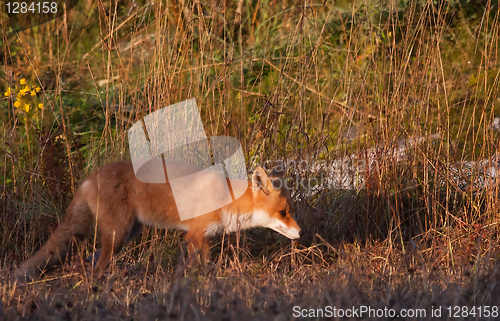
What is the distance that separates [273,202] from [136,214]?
3.46 ft

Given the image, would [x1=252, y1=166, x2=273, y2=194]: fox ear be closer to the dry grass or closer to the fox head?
the fox head

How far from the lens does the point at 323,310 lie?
243 centimetres

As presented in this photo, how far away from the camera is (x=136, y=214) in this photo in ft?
12.2

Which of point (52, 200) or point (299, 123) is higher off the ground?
point (299, 123)

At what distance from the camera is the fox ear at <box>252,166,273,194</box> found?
375 cm

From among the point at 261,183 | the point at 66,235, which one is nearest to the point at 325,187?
the point at 261,183

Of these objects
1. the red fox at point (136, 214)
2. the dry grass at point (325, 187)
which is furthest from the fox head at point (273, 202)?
the dry grass at point (325, 187)

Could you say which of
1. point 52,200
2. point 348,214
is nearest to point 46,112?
point 52,200

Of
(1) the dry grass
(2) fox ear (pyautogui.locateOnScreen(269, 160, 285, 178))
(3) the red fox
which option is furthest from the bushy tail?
(2) fox ear (pyautogui.locateOnScreen(269, 160, 285, 178))

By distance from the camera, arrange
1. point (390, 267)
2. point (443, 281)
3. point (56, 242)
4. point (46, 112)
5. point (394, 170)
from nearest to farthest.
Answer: point (443, 281), point (390, 267), point (56, 242), point (394, 170), point (46, 112)

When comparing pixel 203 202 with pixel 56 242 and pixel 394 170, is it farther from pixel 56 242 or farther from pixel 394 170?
pixel 394 170

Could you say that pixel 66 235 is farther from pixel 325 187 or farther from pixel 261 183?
pixel 325 187

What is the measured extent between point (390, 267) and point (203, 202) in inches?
57.3

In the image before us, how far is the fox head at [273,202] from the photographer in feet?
12.3
